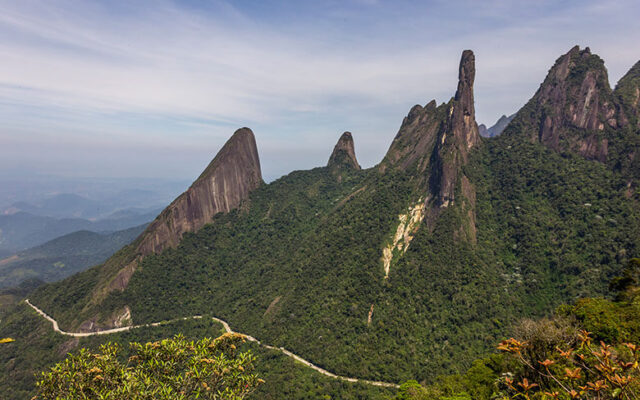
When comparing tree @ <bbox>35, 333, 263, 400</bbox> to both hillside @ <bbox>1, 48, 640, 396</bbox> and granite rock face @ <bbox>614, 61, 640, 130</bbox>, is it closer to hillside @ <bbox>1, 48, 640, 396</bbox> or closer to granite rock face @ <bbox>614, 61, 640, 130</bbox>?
hillside @ <bbox>1, 48, 640, 396</bbox>

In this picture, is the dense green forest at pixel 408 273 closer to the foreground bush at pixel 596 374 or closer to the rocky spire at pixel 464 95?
the rocky spire at pixel 464 95

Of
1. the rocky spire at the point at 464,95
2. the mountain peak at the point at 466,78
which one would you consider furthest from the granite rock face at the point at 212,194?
the mountain peak at the point at 466,78

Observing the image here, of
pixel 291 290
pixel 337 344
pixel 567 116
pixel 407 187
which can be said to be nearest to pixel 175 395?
pixel 337 344

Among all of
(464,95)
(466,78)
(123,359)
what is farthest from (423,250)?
(123,359)

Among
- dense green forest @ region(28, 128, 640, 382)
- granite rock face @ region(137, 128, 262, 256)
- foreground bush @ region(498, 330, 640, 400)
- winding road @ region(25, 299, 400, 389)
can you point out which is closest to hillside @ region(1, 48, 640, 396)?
dense green forest @ region(28, 128, 640, 382)

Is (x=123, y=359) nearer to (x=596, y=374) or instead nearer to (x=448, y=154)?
(x=596, y=374)

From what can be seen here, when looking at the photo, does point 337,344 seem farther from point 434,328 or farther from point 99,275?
point 99,275

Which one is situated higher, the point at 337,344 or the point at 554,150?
the point at 554,150
